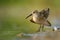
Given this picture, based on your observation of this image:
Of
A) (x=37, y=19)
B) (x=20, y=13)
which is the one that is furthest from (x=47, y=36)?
(x=20, y=13)

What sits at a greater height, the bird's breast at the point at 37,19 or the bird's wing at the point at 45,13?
the bird's wing at the point at 45,13

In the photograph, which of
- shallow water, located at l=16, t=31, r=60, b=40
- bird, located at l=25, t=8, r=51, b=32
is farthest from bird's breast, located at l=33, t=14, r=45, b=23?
shallow water, located at l=16, t=31, r=60, b=40

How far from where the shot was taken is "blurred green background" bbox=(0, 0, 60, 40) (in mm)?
1604

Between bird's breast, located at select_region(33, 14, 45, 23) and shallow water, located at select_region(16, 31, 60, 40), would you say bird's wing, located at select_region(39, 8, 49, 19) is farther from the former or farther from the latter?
shallow water, located at select_region(16, 31, 60, 40)

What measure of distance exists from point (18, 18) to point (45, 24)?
0.82 ft

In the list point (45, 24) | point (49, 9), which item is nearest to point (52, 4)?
point (49, 9)

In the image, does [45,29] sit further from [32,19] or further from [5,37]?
[5,37]

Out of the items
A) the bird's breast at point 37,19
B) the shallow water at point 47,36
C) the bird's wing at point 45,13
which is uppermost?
the bird's wing at point 45,13

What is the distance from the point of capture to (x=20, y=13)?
5.53 ft

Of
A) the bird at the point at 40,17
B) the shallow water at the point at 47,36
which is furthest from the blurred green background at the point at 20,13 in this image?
the shallow water at the point at 47,36

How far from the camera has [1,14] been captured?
1.63m

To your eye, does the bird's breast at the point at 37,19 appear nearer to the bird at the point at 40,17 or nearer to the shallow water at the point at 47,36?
the bird at the point at 40,17

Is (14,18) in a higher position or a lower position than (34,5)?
lower

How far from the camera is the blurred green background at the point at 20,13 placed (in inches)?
63.1
